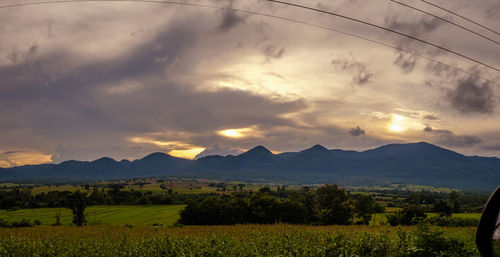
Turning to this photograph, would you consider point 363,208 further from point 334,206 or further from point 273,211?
point 273,211

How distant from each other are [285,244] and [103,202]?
14013 centimetres

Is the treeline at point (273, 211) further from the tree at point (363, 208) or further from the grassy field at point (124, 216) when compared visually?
the grassy field at point (124, 216)

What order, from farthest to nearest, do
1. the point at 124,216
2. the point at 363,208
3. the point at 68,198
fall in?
the point at 68,198 → the point at 124,216 → the point at 363,208

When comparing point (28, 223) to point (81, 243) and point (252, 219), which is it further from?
point (81, 243)

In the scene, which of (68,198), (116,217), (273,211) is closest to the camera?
(273,211)

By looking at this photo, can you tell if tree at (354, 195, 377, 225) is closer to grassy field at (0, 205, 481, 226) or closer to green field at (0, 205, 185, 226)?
grassy field at (0, 205, 481, 226)

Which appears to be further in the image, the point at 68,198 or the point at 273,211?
the point at 68,198

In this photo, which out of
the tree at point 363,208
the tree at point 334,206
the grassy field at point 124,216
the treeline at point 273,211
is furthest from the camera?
the grassy field at point 124,216

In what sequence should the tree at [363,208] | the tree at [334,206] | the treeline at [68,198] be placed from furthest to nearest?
the treeline at [68,198] → the tree at [363,208] → the tree at [334,206]

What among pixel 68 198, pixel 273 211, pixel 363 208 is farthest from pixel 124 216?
pixel 363 208

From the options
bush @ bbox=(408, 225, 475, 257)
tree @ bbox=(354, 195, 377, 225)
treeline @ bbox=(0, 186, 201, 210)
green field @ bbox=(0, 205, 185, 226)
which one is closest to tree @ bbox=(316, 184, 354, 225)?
tree @ bbox=(354, 195, 377, 225)

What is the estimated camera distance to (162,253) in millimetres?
14641

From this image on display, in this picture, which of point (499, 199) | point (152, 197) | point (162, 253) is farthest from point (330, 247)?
point (152, 197)

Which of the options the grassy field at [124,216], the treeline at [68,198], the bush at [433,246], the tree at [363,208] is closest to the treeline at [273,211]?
the tree at [363,208]
